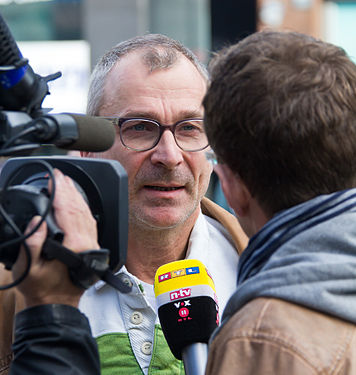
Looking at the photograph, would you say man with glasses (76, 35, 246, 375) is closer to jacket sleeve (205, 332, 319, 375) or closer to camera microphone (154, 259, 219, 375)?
camera microphone (154, 259, 219, 375)

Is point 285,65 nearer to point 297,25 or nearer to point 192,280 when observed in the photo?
point 192,280

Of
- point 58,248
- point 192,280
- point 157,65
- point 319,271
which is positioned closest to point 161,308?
→ point 192,280

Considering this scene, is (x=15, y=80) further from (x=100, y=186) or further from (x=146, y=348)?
(x=146, y=348)

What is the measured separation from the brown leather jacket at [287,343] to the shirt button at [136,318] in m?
0.94

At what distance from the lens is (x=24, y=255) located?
1.52 m

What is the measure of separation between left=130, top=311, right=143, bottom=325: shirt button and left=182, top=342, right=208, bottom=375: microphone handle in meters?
0.49

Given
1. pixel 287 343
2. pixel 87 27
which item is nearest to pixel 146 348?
pixel 287 343

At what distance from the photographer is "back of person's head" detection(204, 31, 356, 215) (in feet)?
4.91

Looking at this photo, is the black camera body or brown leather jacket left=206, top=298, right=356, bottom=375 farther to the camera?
the black camera body

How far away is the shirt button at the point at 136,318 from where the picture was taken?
2.36 meters

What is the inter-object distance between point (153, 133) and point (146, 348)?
769 millimetres

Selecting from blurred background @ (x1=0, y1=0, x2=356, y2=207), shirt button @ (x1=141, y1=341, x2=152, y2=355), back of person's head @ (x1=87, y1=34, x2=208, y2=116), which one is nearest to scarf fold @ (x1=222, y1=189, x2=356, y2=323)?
shirt button @ (x1=141, y1=341, x2=152, y2=355)

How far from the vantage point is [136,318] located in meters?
2.36

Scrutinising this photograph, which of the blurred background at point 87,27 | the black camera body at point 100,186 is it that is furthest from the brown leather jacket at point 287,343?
the blurred background at point 87,27
